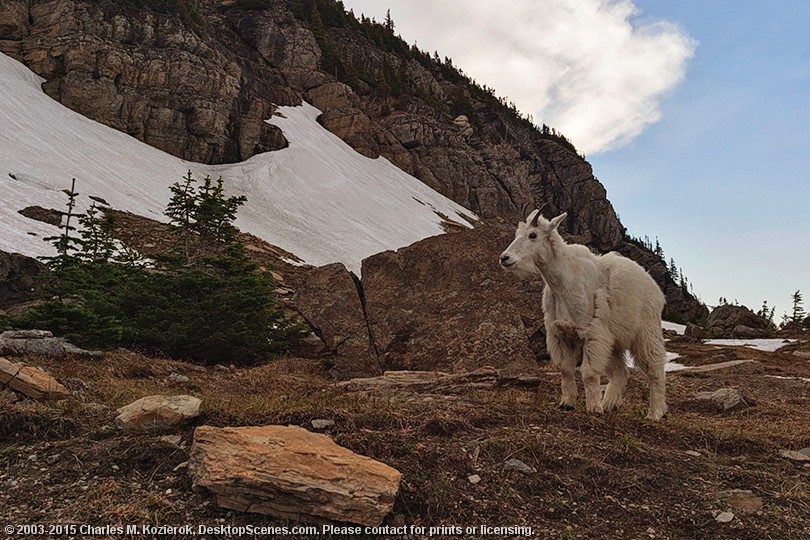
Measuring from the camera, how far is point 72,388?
21.0 feet

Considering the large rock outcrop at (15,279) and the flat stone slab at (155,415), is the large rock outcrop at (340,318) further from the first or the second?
the large rock outcrop at (15,279)

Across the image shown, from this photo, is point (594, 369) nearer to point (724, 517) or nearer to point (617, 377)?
point (617, 377)

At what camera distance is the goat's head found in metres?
6.61

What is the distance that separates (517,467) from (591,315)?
3040mm

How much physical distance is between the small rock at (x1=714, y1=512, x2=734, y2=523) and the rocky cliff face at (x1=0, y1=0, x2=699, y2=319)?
2614 centimetres

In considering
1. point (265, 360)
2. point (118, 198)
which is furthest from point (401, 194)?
point (265, 360)

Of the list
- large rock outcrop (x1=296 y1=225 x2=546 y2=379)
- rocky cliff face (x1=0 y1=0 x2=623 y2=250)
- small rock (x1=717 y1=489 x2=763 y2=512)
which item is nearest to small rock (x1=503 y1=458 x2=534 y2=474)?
small rock (x1=717 y1=489 x2=763 y2=512)

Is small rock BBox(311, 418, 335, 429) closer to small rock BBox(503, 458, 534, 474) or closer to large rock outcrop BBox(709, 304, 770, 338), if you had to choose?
small rock BBox(503, 458, 534, 474)

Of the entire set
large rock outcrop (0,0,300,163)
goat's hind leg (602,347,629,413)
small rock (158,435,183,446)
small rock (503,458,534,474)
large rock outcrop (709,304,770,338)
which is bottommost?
small rock (158,435,183,446)

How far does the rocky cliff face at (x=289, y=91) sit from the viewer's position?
172 feet

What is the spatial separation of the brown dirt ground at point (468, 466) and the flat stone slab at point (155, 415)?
130mm

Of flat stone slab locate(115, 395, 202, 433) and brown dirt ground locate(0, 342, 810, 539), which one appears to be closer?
brown dirt ground locate(0, 342, 810, 539)

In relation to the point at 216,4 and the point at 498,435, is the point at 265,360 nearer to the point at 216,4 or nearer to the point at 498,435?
the point at 498,435

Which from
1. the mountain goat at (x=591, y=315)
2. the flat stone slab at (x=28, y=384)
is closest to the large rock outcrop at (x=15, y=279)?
the flat stone slab at (x=28, y=384)
